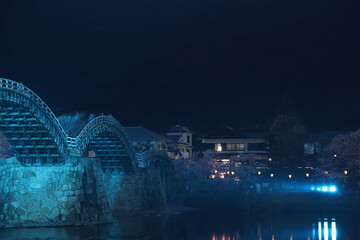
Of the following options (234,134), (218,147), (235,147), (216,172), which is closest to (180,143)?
(218,147)

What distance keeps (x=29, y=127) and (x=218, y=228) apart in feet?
69.6

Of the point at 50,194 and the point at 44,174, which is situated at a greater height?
the point at 44,174

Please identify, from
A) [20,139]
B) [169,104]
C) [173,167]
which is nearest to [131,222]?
[20,139]

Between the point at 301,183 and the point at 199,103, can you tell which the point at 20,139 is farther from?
the point at 199,103

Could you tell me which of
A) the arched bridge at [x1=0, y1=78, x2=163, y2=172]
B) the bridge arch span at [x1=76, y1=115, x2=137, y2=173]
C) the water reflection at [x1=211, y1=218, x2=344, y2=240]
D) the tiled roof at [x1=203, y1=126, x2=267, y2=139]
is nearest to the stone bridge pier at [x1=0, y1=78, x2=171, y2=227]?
the arched bridge at [x1=0, y1=78, x2=163, y2=172]

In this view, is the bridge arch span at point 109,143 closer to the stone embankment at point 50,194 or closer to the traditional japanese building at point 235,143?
the stone embankment at point 50,194

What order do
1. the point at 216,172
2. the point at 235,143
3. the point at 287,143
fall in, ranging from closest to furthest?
the point at 287,143, the point at 216,172, the point at 235,143

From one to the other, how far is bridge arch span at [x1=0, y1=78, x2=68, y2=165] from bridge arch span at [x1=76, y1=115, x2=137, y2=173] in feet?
11.0

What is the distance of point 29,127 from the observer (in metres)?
53.8

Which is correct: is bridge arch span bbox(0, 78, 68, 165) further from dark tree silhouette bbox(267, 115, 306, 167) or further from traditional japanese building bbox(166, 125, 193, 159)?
traditional japanese building bbox(166, 125, 193, 159)

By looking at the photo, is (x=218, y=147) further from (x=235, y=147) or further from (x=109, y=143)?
(x=109, y=143)

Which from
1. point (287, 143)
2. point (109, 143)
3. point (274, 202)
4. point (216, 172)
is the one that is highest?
point (287, 143)

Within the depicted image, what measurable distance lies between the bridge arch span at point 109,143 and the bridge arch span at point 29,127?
335 cm

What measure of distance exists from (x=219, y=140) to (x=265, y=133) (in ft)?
29.6
